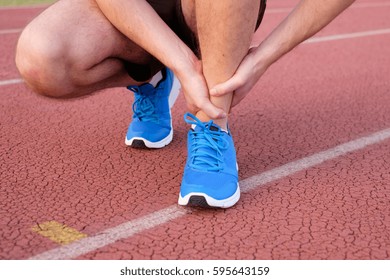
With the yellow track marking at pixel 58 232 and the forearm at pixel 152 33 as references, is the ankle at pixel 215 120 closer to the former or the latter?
the forearm at pixel 152 33

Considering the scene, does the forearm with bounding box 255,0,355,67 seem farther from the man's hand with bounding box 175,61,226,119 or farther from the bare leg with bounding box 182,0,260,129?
the man's hand with bounding box 175,61,226,119

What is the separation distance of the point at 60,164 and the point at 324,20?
1210mm

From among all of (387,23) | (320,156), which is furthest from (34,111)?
(387,23)

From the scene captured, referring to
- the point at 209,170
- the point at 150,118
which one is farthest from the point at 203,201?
the point at 150,118

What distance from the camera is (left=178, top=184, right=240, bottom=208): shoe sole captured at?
193cm

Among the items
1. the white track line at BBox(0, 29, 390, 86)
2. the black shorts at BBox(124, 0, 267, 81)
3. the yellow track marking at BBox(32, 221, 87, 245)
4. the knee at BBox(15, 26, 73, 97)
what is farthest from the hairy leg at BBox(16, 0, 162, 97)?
the white track line at BBox(0, 29, 390, 86)

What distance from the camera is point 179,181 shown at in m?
2.22

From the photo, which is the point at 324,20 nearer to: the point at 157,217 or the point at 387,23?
the point at 157,217

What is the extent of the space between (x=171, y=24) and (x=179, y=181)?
0.63m

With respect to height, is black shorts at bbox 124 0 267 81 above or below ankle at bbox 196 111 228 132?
above

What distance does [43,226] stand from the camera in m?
1.82

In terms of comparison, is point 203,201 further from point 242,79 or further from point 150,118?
point 150,118

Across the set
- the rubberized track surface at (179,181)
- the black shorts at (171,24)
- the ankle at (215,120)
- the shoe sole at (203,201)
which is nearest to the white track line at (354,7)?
the rubberized track surface at (179,181)

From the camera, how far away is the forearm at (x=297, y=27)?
205cm
